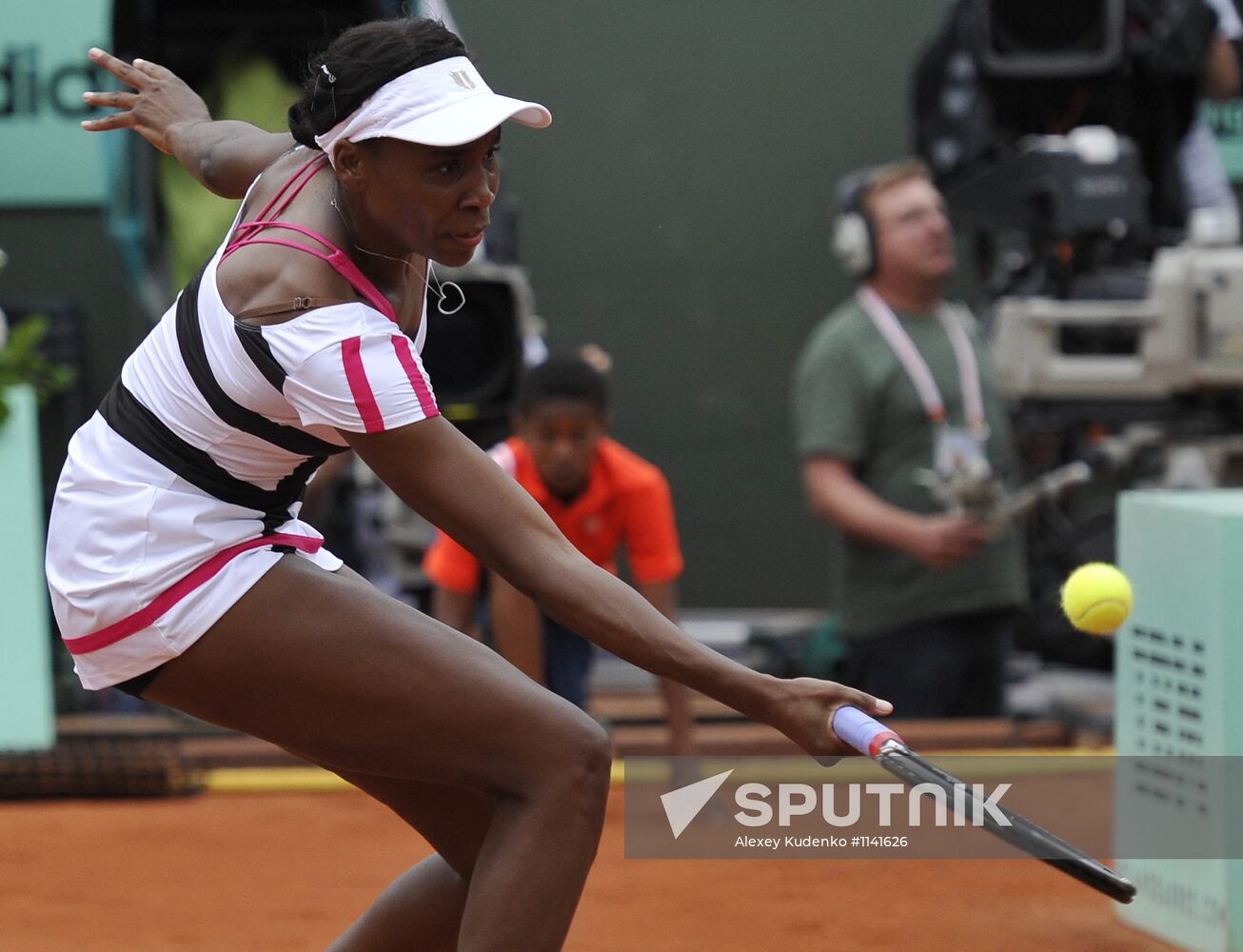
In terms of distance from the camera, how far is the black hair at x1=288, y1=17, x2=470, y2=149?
262 centimetres

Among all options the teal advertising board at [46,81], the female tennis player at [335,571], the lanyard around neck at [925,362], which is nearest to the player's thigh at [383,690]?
the female tennis player at [335,571]

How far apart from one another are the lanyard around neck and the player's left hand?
3.09 metres

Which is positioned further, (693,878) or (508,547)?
(693,878)

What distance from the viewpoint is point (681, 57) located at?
800 centimetres

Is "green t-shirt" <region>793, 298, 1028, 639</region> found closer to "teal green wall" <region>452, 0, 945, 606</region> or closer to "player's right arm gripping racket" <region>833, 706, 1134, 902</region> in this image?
"teal green wall" <region>452, 0, 945, 606</region>

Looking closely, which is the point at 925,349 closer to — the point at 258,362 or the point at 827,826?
the point at 827,826

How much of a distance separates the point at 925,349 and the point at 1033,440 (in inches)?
32.3

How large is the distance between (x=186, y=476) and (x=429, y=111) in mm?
626

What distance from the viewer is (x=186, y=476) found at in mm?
2740

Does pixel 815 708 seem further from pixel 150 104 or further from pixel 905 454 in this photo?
pixel 905 454

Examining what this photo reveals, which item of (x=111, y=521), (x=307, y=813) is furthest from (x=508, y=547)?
(x=307, y=813)

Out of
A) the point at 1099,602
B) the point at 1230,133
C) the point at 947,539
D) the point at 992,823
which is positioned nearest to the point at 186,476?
the point at 992,823

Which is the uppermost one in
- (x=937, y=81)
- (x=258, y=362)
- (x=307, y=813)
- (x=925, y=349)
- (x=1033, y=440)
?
(x=258, y=362)

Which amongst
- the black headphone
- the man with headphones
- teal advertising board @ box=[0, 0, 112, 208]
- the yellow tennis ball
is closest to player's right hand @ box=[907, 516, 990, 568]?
the man with headphones
